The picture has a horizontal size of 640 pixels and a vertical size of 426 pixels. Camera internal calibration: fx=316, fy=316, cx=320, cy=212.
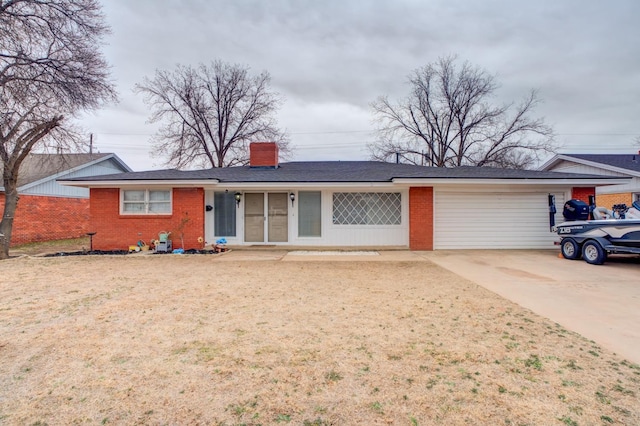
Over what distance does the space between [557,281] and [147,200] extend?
1184cm

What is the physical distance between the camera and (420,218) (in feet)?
35.6

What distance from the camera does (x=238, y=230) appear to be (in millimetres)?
11523

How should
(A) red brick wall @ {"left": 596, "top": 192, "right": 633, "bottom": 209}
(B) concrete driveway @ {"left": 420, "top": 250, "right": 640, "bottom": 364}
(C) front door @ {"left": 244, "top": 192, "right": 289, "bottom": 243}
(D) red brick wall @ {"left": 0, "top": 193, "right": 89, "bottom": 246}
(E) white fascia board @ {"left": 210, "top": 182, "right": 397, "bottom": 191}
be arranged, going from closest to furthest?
(B) concrete driveway @ {"left": 420, "top": 250, "right": 640, "bottom": 364} → (E) white fascia board @ {"left": 210, "top": 182, "right": 397, "bottom": 191} → (C) front door @ {"left": 244, "top": 192, "right": 289, "bottom": 243} → (D) red brick wall @ {"left": 0, "top": 193, "right": 89, "bottom": 246} → (A) red brick wall @ {"left": 596, "top": 192, "right": 633, "bottom": 209}

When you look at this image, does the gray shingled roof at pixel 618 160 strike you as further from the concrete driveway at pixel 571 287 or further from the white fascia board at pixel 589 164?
the concrete driveway at pixel 571 287

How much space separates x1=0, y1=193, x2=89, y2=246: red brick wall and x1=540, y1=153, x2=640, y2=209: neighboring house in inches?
1059

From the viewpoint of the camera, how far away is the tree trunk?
983 centimetres

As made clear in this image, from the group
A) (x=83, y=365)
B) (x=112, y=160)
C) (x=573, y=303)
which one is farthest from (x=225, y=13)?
(x=112, y=160)

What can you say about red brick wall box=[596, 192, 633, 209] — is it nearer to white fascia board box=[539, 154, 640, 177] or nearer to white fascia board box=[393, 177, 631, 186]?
white fascia board box=[539, 154, 640, 177]

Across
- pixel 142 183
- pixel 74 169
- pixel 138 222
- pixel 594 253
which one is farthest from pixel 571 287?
pixel 74 169

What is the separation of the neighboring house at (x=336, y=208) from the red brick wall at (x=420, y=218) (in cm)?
3

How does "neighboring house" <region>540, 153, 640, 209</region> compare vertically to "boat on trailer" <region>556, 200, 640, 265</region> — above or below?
above

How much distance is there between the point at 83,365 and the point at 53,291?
369 cm

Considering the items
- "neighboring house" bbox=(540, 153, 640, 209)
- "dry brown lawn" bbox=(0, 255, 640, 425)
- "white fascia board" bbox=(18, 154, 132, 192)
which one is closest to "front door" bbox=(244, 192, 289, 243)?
"dry brown lawn" bbox=(0, 255, 640, 425)

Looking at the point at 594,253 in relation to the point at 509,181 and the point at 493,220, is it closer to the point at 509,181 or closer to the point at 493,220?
the point at 509,181
